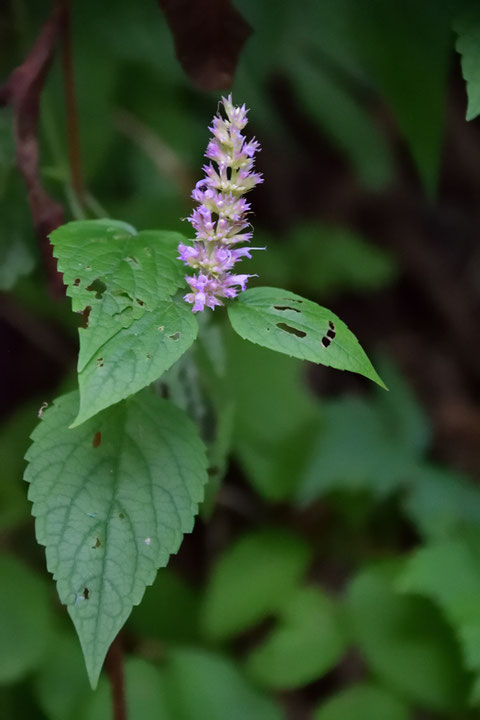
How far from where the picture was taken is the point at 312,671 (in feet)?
6.02

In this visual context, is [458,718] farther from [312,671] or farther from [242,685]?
[242,685]

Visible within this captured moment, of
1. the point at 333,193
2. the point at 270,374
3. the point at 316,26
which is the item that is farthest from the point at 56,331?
the point at 333,193

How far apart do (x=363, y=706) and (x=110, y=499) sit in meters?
1.06

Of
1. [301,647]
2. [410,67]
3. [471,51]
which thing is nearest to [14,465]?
[301,647]

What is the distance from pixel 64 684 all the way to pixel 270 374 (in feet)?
3.39

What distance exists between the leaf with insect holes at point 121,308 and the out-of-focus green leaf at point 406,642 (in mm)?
1145

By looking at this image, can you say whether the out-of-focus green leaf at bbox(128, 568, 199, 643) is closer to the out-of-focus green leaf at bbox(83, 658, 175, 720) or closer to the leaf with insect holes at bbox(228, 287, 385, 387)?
the out-of-focus green leaf at bbox(83, 658, 175, 720)

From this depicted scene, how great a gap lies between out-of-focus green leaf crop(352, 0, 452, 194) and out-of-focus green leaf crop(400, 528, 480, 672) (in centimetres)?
83

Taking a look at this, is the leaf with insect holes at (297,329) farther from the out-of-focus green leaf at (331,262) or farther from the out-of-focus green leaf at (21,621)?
the out-of-focus green leaf at (331,262)

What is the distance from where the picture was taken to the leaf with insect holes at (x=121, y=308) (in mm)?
950

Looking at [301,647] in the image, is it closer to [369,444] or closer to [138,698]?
[138,698]

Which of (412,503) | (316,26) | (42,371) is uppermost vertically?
(316,26)

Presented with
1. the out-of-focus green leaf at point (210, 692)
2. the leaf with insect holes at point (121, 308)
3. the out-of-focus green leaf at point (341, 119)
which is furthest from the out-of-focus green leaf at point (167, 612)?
the out-of-focus green leaf at point (341, 119)

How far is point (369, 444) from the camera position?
238 centimetres
